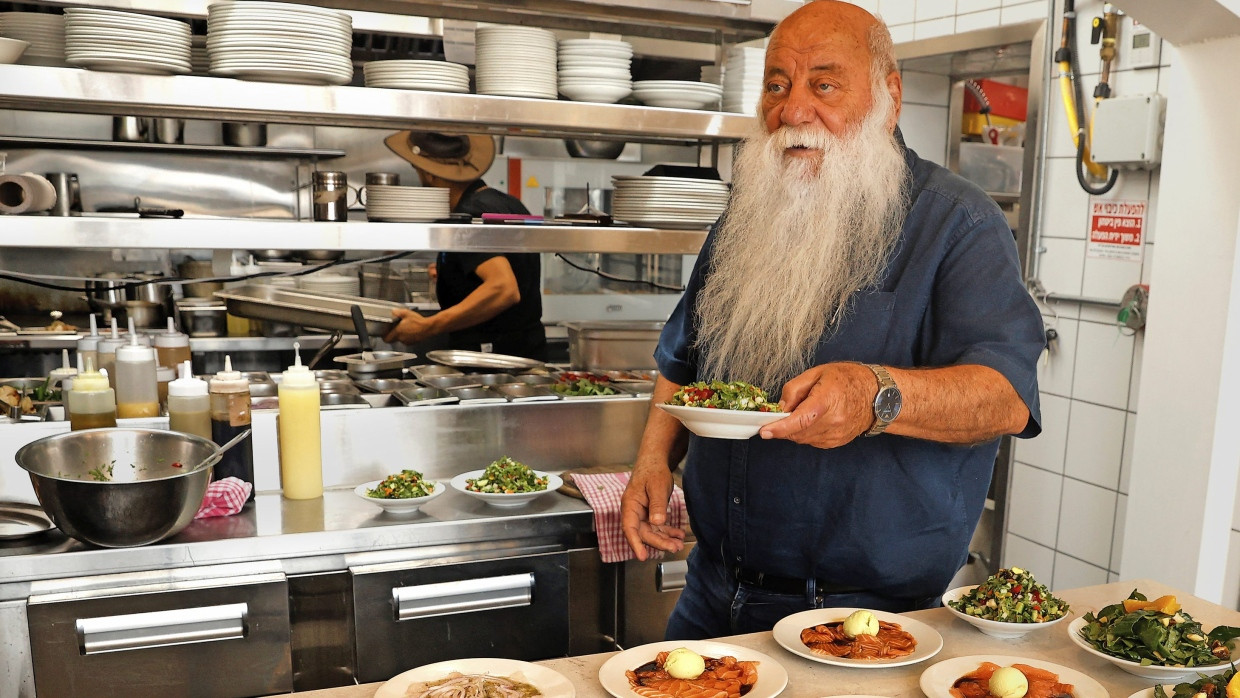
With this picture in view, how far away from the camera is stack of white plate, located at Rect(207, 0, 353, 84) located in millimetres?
2641

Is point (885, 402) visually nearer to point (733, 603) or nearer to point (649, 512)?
point (733, 603)

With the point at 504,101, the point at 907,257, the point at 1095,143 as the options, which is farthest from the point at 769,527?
the point at 1095,143

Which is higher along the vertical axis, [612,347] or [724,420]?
[724,420]

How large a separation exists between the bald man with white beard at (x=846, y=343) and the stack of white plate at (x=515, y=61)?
0.99m

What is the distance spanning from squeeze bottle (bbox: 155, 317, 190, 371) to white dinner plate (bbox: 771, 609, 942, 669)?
2268mm

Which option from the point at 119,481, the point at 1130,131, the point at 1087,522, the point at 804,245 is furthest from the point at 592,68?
the point at 1087,522

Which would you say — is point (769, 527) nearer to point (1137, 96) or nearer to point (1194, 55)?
point (1194, 55)

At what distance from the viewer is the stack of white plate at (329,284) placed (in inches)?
204

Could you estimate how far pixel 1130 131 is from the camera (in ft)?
11.2

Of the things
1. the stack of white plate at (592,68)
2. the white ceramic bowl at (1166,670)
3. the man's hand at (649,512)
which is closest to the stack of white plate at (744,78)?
the stack of white plate at (592,68)

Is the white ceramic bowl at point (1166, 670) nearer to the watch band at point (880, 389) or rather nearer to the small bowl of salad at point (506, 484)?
the watch band at point (880, 389)

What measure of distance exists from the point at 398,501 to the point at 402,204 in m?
0.94

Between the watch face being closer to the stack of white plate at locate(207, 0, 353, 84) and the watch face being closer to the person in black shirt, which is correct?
Answer: the stack of white plate at locate(207, 0, 353, 84)

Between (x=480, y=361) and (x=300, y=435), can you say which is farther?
(x=480, y=361)
